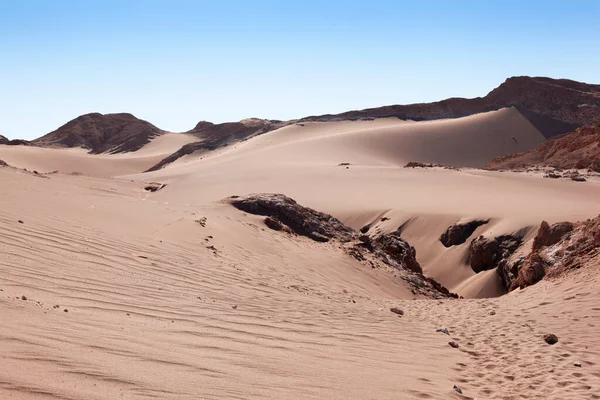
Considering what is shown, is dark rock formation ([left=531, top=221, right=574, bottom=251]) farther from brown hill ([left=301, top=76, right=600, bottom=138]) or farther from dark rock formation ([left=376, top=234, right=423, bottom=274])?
brown hill ([left=301, top=76, right=600, bottom=138])

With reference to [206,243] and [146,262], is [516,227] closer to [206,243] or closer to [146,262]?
[206,243]

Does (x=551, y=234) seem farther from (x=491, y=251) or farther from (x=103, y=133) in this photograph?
(x=103, y=133)

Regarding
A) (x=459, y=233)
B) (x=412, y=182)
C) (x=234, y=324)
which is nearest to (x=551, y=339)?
(x=234, y=324)

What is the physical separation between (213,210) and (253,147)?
31452mm

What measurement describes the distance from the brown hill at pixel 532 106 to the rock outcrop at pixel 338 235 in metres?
37.7

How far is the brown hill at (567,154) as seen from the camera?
26344 millimetres

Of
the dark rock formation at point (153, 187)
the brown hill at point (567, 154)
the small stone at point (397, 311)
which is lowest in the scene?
the small stone at point (397, 311)

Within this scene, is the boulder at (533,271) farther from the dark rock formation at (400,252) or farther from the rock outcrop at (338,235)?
the dark rock formation at (400,252)

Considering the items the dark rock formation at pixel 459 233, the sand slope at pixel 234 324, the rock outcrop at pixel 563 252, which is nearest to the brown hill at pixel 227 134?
the dark rock formation at pixel 459 233

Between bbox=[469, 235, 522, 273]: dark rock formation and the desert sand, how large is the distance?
39 cm

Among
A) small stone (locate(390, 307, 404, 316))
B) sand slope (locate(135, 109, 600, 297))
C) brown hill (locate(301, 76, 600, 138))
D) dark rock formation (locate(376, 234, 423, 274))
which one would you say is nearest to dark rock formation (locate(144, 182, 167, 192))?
sand slope (locate(135, 109, 600, 297))

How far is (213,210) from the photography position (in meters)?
13.1

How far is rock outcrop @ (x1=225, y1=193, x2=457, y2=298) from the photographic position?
11671mm

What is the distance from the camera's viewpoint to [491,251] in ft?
45.5
